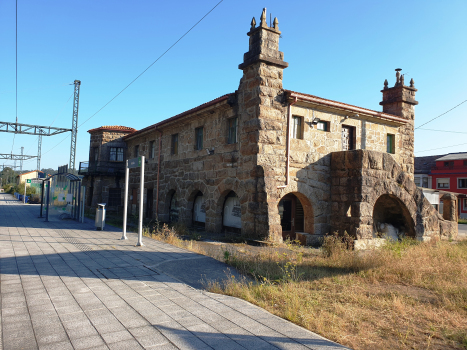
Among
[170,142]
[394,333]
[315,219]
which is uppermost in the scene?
[170,142]

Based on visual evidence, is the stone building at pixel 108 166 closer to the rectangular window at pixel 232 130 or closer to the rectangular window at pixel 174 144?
the rectangular window at pixel 174 144

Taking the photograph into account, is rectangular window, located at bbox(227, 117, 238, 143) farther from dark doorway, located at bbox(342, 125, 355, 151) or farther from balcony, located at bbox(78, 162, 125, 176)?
balcony, located at bbox(78, 162, 125, 176)

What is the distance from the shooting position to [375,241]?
11.8m

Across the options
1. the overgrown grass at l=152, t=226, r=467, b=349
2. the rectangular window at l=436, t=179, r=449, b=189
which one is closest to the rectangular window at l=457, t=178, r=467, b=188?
the rectangular window at l=436, t=179, r=449, b=189

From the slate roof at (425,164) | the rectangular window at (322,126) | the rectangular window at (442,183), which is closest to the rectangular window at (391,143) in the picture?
the rectangular window at (322,126)

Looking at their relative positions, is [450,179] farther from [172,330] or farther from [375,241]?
[172,330]

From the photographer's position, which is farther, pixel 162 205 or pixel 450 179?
pixel 450 179

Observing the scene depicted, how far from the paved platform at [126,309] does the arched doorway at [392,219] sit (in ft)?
29.3

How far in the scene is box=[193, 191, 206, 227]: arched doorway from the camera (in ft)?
49.4

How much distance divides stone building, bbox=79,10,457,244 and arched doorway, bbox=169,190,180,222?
106 centimetres

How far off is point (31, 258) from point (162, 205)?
10.3 m

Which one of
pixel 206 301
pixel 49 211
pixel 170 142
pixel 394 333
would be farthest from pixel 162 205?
pixel 394 333

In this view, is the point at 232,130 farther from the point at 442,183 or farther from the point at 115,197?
the point at 442,183

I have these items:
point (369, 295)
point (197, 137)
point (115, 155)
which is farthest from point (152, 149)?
point (369, 295)
